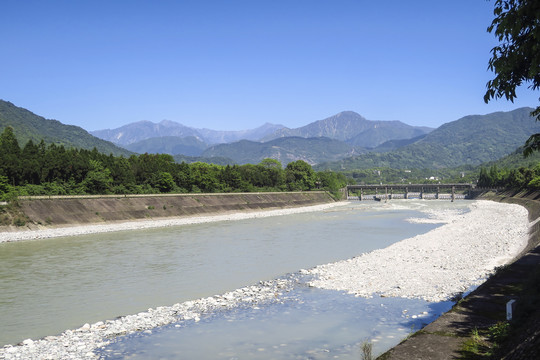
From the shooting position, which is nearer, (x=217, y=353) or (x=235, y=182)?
(x=217, y=353)

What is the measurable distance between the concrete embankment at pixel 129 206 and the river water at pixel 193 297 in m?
18.2

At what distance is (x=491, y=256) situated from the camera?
35.8 meters

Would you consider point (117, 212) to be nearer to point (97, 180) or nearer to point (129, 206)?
point (129, 206)

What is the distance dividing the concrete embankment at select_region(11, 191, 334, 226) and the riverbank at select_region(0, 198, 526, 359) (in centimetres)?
5114

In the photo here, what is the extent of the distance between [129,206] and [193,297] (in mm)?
65862

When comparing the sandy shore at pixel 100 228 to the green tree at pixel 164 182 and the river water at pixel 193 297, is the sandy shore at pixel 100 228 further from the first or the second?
the green tree at pixel 164 182

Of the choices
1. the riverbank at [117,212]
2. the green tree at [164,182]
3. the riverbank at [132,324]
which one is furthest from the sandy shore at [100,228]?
the riverbank at [132,324]

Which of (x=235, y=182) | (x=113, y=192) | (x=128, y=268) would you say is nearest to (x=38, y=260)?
(x=128, y=268)

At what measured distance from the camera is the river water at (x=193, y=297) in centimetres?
1738

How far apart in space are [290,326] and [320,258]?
21.2 metres

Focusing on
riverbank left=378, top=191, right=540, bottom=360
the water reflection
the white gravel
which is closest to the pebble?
the water reflection

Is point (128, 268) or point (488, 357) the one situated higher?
point (488, 357)

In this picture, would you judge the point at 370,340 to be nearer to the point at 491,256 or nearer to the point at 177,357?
the point at 177,357

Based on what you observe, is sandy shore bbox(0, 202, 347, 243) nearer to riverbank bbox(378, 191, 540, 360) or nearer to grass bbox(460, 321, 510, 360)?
riverbank bbox(378, 191, 540, 360)
